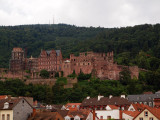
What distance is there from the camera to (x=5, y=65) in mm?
191500

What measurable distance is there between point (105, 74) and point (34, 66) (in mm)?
27277

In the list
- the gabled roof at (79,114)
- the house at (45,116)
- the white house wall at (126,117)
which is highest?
the house at (45,116)

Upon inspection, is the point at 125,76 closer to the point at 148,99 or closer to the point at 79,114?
the point at 148,99

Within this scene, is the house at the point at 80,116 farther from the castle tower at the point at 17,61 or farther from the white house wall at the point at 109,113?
the castle tower at the point at 17,61

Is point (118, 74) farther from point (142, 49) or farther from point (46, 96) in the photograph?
point (142, 49)

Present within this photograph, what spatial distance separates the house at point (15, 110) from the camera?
6206 cm

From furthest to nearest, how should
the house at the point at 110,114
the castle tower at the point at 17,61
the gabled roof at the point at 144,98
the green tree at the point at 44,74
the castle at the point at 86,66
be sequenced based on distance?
1. the castle tower at the point at 17,61
2. the green tree at the point at 44,74
3. the castle at the point at 86,66
4. the gabled roof at the point at 144,98
5. the house at the point at 110,114

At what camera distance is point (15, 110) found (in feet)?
205

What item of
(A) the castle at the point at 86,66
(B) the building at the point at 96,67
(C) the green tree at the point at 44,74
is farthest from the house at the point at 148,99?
(C) the green tree at the point at 44,74

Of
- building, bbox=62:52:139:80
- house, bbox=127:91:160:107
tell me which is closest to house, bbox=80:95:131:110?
house, bbox=127:91:160:107

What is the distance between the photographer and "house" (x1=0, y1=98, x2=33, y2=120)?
62.1 m

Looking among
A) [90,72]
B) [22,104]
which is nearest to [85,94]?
[90,72]

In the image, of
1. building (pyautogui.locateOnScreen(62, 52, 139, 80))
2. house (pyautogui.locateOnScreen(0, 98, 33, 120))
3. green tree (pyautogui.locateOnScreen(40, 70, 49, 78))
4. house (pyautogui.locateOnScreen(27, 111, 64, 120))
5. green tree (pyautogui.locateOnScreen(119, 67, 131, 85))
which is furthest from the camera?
green tree (pyautogui.locateOnScreen(40, 70, 49, 78))

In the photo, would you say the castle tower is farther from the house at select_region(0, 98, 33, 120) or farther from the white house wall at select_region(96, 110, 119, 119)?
the house at select_region(0, 98, 33, 120)
